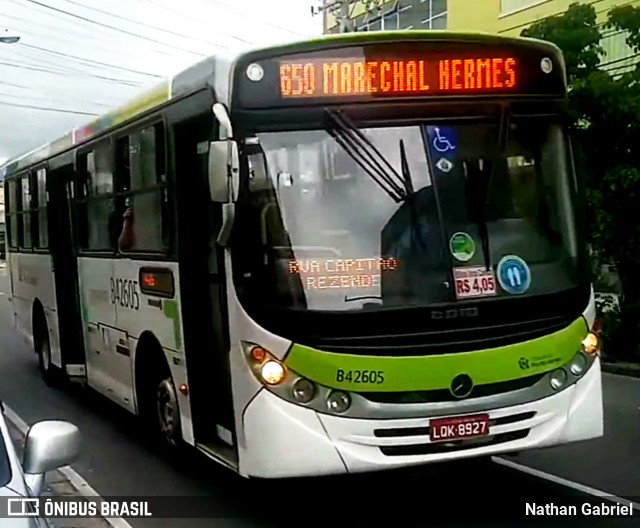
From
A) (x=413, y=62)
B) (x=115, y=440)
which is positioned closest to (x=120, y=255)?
(x=115, y=440)

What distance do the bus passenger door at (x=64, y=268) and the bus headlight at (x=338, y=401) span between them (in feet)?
19.9

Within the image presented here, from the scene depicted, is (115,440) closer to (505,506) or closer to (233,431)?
(233,431)

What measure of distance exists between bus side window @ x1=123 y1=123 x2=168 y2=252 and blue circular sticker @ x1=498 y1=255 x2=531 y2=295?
2.69 meters

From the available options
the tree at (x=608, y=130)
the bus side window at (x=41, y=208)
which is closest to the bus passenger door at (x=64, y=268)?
the bus side window at (x=41, y=208)

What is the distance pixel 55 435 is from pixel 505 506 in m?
3.63

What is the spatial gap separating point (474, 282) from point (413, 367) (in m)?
0.67

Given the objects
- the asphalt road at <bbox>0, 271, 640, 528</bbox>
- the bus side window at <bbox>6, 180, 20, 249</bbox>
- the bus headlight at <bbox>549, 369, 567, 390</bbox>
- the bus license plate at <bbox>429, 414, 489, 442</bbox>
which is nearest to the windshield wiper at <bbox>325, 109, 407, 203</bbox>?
the bus license plate at <bbox>429, 414, 489, 442</bbox>

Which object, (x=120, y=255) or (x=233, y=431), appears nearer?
(x=233, y=431)

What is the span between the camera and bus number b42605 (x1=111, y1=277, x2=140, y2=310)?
8.80 m

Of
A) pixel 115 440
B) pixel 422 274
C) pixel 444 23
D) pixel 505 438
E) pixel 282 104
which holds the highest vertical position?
pixel 444 23

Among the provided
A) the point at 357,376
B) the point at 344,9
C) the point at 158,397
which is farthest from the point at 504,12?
the point at 357,376

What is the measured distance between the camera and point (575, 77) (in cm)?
1407

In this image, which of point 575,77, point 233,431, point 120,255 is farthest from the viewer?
point 575,77

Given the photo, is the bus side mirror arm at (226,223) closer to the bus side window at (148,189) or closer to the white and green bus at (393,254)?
the white and green bus at (393,254)
